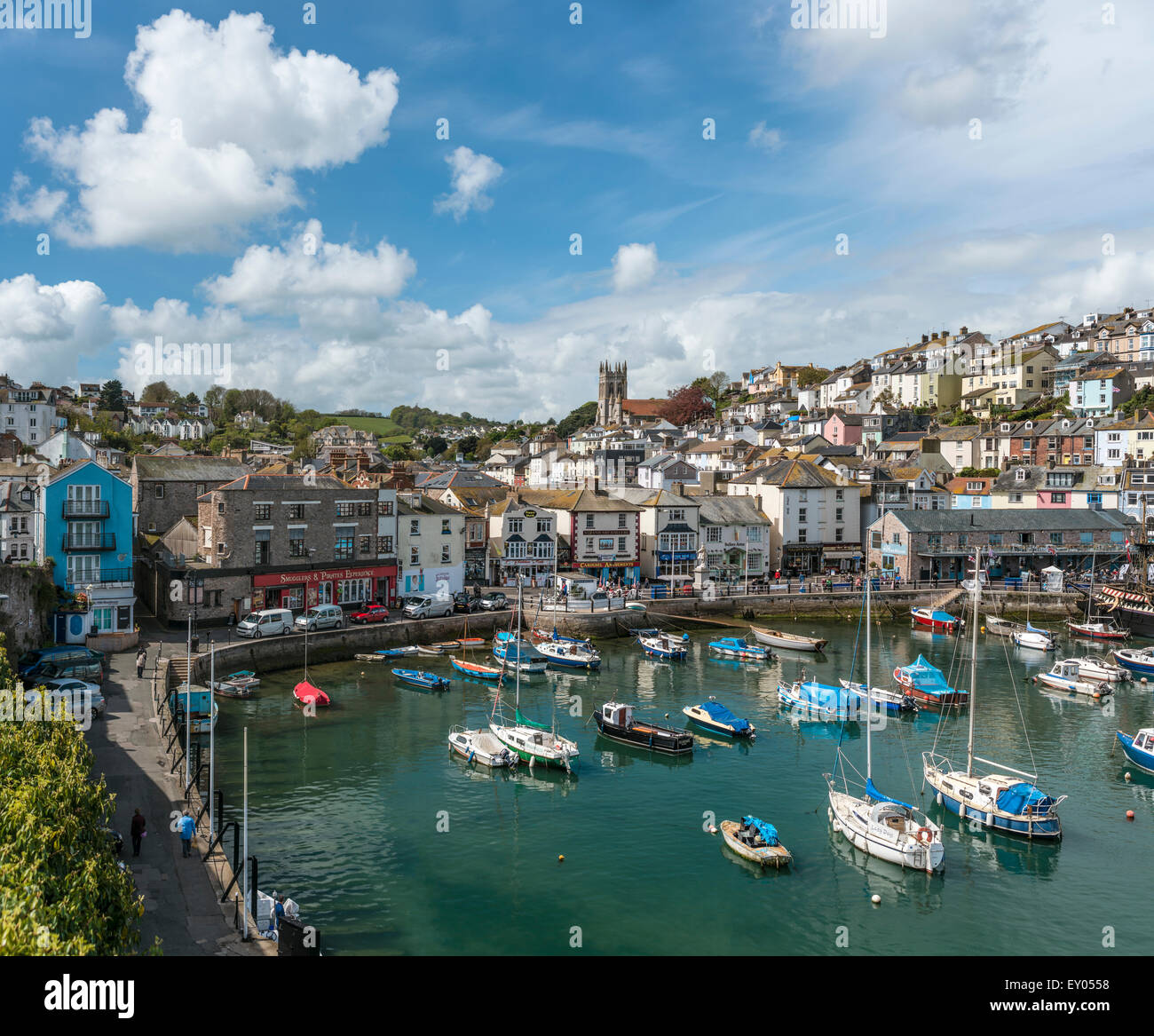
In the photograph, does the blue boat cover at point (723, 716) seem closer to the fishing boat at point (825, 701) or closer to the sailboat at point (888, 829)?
the fishing boat at point (825, 701)

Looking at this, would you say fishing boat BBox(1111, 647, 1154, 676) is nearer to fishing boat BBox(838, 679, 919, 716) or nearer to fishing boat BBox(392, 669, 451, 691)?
fishing boat BBox(838, 679, 919, 716)

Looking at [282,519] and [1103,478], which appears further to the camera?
[1103,478]

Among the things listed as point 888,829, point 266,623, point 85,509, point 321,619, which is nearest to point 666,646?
point 321,619

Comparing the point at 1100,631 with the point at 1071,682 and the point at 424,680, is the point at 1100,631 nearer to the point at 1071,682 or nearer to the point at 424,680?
the point at 1071,682

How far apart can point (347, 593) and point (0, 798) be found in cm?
3681

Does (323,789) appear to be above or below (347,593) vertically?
below

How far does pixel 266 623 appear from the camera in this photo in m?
40.9

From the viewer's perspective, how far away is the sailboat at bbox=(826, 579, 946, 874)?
21203mm

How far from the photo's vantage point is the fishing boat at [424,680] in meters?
37.3

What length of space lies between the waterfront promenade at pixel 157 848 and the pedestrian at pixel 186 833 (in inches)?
5.4

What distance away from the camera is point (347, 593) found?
48969 mm
